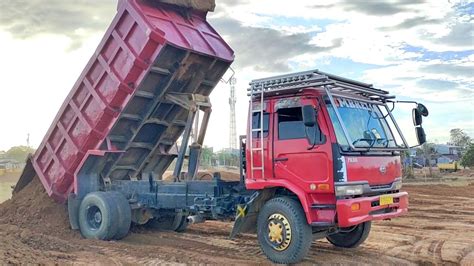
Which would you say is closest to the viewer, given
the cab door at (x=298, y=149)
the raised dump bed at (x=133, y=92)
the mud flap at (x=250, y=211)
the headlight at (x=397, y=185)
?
the cab door at (x=298, y=149)

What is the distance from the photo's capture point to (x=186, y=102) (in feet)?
29.7

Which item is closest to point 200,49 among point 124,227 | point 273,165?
point 273,165

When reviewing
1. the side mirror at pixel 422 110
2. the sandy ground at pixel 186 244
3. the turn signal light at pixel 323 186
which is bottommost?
the sandy ground at pixel 186 244

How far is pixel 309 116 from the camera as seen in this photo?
6.60 meters

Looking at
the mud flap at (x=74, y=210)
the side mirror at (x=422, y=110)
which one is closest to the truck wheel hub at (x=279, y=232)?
the side mirror at (x=422, y=110)

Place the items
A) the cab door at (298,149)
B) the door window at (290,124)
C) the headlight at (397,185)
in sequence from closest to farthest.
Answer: the cab door at (298,149), the door window at (290,124), the headlight at (397,185)

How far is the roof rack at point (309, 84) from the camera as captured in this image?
690cm

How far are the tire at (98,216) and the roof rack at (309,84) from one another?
3589 mm

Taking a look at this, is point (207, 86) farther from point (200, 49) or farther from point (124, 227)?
point (124, 227)

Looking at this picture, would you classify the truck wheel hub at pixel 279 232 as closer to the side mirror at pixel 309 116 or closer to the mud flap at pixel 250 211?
the mud flap at pixel 250 211

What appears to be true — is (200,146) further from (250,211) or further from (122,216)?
(250,211)

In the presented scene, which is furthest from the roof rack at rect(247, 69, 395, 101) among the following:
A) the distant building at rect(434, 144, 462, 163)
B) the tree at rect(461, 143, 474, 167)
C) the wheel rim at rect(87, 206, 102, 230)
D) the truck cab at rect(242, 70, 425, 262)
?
the distant building at rect(434, 144, 462, 163)

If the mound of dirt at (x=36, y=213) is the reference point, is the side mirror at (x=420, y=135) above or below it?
above

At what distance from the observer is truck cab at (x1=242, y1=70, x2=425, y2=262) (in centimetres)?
667
